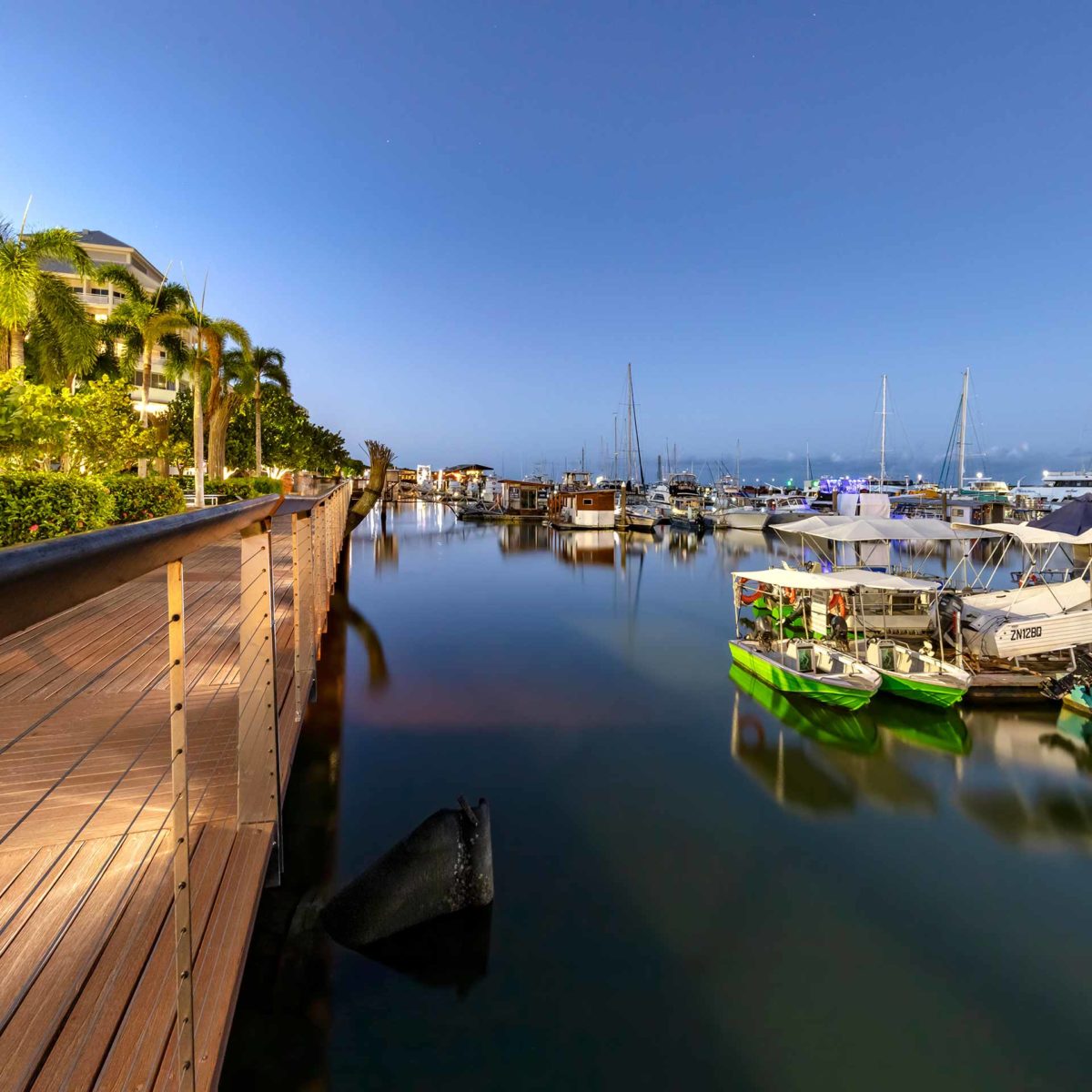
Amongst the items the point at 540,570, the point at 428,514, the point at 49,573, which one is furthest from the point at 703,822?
the point at 428,514

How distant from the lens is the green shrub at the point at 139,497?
14.1 meters

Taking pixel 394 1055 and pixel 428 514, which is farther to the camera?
pixel 428 514

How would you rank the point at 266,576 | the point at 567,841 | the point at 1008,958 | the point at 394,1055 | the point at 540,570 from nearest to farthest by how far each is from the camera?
the point at 266,576 → the point at 394,1055 → the point at 1008,958 → the point at 567,841 → the point at 540,570

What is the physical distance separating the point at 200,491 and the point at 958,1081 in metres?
21.0

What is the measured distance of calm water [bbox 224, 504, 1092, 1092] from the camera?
4.31 meters

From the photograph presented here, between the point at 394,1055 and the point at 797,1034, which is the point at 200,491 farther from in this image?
the point at 797,1034

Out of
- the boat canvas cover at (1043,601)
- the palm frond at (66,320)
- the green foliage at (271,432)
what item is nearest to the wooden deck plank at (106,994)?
the boat canvas cover at (1043,601)

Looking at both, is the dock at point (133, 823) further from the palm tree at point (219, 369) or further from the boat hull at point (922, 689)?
the palm tree at point (219, 369)

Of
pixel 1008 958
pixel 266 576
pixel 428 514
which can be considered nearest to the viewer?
pixel 266 576

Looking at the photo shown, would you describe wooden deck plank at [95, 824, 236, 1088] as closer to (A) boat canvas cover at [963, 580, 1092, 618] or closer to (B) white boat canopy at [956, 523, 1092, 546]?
(A) boat canvas cover at [963, 580, 1092, 618]

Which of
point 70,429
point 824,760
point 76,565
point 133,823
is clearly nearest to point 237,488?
point 70,429

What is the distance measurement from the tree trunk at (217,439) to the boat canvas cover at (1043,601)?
1131 inches

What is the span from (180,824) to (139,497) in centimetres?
1626

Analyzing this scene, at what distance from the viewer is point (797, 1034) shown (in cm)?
454
